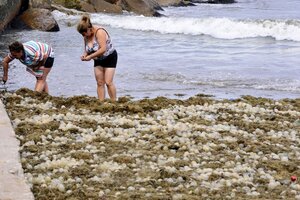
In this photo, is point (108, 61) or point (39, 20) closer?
point (108, 61)

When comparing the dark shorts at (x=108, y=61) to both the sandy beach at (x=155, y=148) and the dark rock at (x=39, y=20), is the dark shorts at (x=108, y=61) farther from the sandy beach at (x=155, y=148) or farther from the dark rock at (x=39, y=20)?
the dark rock at (x=39, y=20)

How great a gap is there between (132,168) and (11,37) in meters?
19.1

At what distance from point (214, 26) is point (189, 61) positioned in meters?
13.8

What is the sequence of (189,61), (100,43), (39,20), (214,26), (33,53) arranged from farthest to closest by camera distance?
(214,26)
(39,20)
(189,61)
(33,53)
(100,43)

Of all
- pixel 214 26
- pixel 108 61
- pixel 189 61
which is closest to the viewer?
pixel 108 61

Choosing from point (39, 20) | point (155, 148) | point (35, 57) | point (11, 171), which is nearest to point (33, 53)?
point (35, 57)

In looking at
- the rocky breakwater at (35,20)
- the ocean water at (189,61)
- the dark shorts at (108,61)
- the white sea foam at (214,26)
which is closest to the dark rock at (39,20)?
the rocky breakwater at (35,20)

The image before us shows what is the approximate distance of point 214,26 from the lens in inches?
1264

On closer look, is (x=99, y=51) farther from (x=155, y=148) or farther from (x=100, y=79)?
(x=155, y=148)

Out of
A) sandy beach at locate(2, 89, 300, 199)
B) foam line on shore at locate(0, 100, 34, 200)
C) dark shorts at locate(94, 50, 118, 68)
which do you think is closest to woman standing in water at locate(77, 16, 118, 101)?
dark shorts at locate(94, 50, 118, 68)

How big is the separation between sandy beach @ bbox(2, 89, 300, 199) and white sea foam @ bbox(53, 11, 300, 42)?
17.5 m

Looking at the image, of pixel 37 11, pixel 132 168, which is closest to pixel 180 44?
pixel 37 11

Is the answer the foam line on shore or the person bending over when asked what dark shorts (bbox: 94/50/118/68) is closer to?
the person bending over

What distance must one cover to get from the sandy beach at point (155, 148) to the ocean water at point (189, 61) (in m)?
2.91
